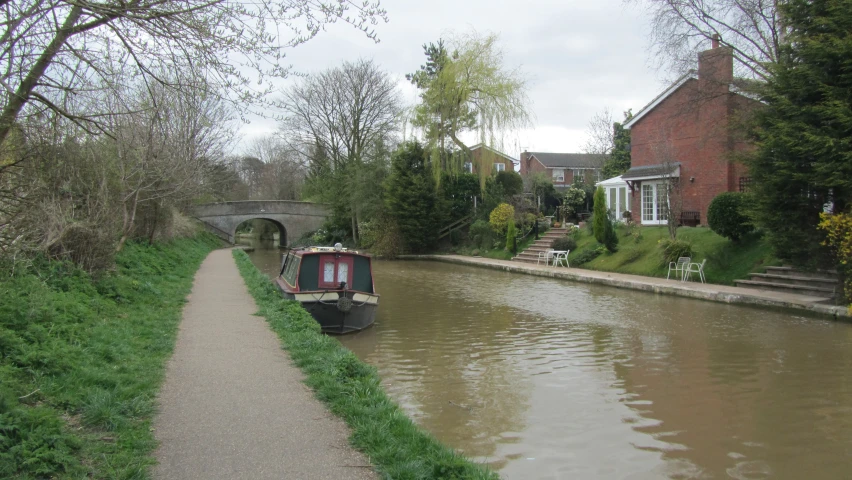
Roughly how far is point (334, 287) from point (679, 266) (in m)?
10.2

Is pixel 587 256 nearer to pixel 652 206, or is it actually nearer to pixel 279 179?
pixel 652 206

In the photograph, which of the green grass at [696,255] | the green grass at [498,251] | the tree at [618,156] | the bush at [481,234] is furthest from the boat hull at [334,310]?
the tree at [618,156]

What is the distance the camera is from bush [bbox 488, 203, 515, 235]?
95.8 ft

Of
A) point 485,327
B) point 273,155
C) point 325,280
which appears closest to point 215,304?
point 325,280

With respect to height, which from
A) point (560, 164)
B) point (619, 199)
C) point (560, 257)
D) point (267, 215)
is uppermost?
point (560, 164)

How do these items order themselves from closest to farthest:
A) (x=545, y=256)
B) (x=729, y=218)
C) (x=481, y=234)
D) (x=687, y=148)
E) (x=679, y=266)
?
(x=729, y=218) < (x=679, y=266) < (x=687, y=148) < (x=545, y=256) < (x=481, y=234)

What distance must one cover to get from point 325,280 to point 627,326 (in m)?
6.00

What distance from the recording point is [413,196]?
105ft

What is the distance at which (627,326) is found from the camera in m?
11.5

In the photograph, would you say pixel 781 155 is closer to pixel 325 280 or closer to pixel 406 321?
pixel 406 321

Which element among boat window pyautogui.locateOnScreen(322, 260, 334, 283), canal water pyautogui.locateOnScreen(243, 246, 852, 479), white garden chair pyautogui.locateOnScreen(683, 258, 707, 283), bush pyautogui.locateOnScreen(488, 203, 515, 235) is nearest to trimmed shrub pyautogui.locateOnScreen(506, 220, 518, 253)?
bush pyautogui.locateOnScreen(488, 203, 515, 235)

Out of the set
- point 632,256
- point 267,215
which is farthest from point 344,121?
point 632,256

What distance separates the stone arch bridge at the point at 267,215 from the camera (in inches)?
1678

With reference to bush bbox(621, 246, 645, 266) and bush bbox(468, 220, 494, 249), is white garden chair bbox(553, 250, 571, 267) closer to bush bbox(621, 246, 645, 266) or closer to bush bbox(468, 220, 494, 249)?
bush bbox(621, 246, 645, 266)
